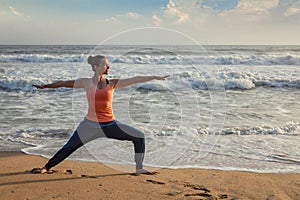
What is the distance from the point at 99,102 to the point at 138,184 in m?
1.03

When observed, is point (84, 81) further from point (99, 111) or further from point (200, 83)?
point (200, 83)

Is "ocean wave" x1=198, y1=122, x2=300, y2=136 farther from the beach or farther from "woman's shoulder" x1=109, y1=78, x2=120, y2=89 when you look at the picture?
"woman's shoulder" x1=109, y1=78, x2=120, y2=89

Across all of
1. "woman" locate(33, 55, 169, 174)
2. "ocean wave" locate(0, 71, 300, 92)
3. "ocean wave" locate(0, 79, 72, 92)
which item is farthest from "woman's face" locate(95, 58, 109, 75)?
"ocean wave" locate(0, 79, 72, 92)

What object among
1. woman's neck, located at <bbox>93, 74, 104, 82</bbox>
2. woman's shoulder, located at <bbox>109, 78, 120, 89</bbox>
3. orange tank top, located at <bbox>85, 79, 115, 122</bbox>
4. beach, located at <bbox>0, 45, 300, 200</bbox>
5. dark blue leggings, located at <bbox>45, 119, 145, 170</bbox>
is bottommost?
beach, located at <bbox>0, 45, 300, 200</bbox>

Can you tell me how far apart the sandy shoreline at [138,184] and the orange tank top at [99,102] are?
0.72m

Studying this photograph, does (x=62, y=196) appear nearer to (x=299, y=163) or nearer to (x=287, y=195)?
(x=287, y=195)

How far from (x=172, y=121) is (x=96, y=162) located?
2994 mm

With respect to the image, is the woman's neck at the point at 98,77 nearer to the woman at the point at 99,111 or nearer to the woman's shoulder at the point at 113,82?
the woman at the point at 99,111

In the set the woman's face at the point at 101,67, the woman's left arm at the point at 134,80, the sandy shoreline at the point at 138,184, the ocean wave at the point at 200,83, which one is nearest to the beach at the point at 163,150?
the sandy shoreline at the point at 138,184

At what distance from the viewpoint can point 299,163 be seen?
489cm

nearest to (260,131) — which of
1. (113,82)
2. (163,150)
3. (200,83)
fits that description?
(163,150)

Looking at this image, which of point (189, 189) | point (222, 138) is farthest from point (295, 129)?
point (189, 189)

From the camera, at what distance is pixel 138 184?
3898 mm

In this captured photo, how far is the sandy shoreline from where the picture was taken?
359 centimetres
